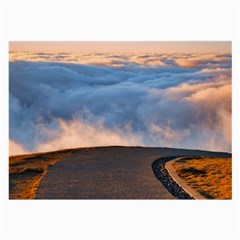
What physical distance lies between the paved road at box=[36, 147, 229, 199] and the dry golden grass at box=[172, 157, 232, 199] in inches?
6.2

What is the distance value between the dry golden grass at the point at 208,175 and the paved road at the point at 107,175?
0.16 m

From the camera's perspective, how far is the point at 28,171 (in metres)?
9.68

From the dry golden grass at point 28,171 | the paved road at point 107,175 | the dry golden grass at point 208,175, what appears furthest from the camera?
the dry golden grass at point 28,171

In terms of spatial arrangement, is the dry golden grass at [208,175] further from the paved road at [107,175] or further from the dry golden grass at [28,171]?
the dry golden grass at [28,171]

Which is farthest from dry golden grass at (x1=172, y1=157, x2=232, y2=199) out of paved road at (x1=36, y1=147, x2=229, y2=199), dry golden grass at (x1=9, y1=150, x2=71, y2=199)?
dry golden grass at (x1=9, y1=150, x2=71, y2=199)

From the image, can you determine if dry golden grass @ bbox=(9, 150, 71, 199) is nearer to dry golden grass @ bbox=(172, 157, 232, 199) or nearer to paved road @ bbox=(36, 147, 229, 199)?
paved road @ bbox=(36, 147, 229, 199)

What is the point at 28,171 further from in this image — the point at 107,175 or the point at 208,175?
the point at 208,175

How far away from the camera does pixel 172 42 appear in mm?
9336

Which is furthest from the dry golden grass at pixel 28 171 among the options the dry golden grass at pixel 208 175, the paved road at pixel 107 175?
the dry golden grass at pixel 208 175

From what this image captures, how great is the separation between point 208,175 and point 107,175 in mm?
1856

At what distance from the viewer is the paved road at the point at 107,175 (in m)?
8.60
